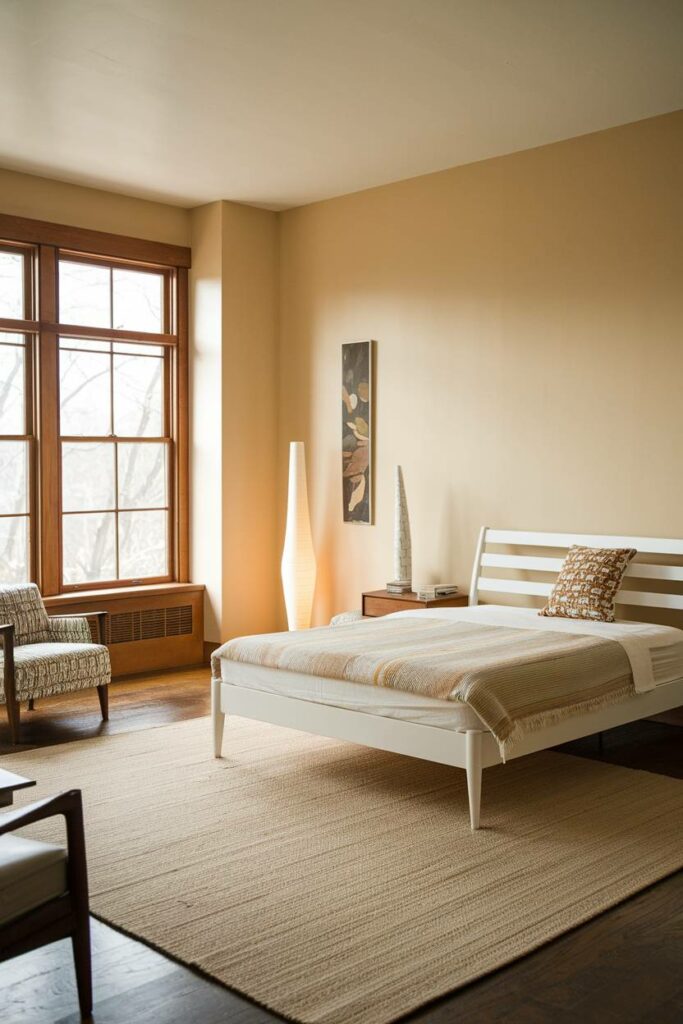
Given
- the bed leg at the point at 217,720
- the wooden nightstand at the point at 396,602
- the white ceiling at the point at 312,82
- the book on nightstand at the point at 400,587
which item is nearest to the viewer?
the white ceiling at the point at 312,82

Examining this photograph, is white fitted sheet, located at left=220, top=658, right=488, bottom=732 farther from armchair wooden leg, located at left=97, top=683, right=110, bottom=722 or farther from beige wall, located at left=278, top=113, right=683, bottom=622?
beige wall, located at left=278, top=113, right=683, bottom=622

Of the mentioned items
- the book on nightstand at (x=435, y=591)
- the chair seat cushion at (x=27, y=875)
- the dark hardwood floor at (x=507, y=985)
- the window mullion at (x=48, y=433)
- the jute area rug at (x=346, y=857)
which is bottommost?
the dark hardwood floor at (x=507, y=985)

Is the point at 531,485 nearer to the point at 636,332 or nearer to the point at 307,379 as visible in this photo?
the point at 636,332

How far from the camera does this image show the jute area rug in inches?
120

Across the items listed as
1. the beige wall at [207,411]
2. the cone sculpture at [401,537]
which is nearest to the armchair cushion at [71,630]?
the beige wall at [207,411]

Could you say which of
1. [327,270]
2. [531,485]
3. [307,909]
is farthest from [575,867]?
[327,270]

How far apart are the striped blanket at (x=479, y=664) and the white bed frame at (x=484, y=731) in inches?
3.5

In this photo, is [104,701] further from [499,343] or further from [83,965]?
[83,965]

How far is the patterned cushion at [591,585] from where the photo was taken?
554 centimetres

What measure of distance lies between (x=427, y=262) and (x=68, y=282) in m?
2.36

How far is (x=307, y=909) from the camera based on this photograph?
3.40 m

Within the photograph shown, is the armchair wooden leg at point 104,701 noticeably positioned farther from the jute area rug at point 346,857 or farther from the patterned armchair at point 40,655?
the jute area rug at point 346,857

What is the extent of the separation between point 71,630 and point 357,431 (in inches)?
93.2

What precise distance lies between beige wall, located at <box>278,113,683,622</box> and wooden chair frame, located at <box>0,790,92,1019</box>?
3.92m
